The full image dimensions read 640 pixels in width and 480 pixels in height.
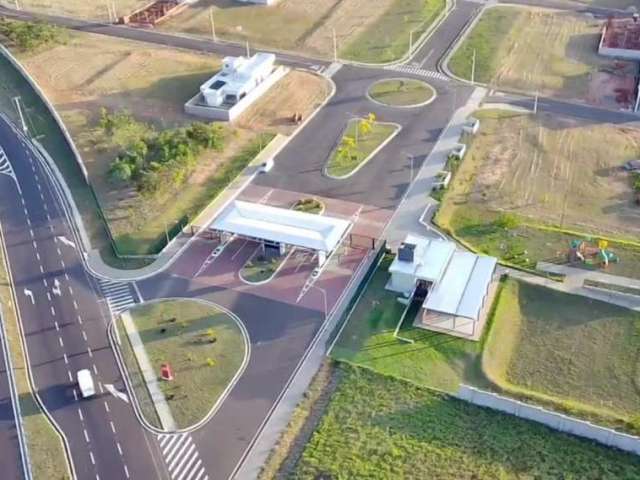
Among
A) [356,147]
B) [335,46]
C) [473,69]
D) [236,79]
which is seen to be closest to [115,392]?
[356,147]

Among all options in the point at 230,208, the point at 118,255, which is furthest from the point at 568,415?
the point at 118,255

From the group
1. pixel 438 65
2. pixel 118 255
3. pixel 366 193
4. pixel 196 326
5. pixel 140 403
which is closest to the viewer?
pixel 140 403

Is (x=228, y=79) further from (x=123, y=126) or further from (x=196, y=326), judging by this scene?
(x=196, y=326)

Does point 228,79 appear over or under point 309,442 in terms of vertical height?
over

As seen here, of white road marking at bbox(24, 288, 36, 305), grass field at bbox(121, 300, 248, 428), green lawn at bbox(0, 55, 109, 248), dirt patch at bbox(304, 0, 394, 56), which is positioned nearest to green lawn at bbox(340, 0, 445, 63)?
dirt patch at bbox(304, 0, 394, 56)

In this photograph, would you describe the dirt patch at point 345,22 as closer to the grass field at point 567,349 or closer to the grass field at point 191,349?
the grass field at point 191,349

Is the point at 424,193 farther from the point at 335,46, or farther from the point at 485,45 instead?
the point at 485,45

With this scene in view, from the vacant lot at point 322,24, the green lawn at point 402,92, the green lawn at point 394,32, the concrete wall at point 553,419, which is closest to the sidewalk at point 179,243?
the green lawn at point 402,92
